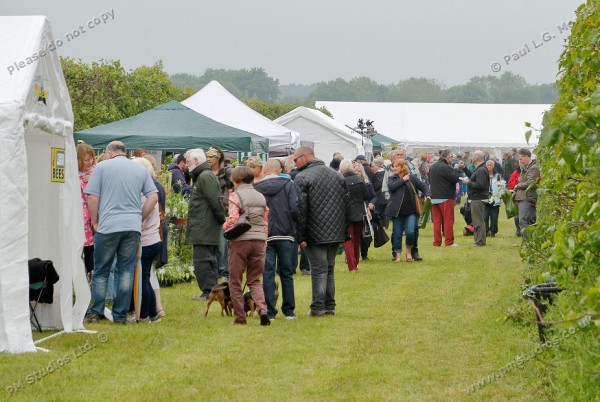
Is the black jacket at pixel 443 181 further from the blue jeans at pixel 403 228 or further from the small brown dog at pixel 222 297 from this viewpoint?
the small brown dog at pixel 222 297

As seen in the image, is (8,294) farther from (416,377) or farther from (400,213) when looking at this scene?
(400,213)

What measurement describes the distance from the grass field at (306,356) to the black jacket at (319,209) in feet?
3.01

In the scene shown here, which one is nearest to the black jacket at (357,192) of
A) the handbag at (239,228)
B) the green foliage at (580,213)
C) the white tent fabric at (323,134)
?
the handbag at (239,228)

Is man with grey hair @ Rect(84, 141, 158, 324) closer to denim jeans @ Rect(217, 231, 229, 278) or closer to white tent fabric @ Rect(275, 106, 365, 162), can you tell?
denim jeans @ Rect(217, 231, 229, 278)

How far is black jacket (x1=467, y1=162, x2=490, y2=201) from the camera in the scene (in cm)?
2255

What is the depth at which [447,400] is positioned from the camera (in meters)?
7.56

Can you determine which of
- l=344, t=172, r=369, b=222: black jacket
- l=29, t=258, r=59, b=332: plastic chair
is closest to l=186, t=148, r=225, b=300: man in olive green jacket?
l=29, t=258, r=59, b=332: plastic chair

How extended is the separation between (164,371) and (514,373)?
2734mm

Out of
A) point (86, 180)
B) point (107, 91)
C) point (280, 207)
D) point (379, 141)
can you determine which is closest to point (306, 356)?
point (280, 207)

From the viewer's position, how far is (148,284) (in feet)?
39.1

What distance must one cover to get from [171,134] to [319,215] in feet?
27.8

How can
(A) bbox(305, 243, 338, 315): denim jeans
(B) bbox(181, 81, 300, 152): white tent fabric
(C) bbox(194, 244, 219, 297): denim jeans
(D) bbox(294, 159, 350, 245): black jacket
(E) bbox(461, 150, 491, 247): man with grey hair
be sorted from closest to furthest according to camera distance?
1. (D) bbox(294, 159, 350, 245): black jacket
2. (A) bbox(305, 243, 338, 315): denim jeans
3. (C) bbox(194, 244, 219, 297): denim jeans
4. (E) bbox(461, 150, 491, 247): man with grey hair
5. (B) bbox(181, 81, 300, 152): white tent fabric

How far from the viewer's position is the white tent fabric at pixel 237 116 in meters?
26.0

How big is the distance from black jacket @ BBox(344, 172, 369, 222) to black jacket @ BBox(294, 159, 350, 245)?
17.9 ft
